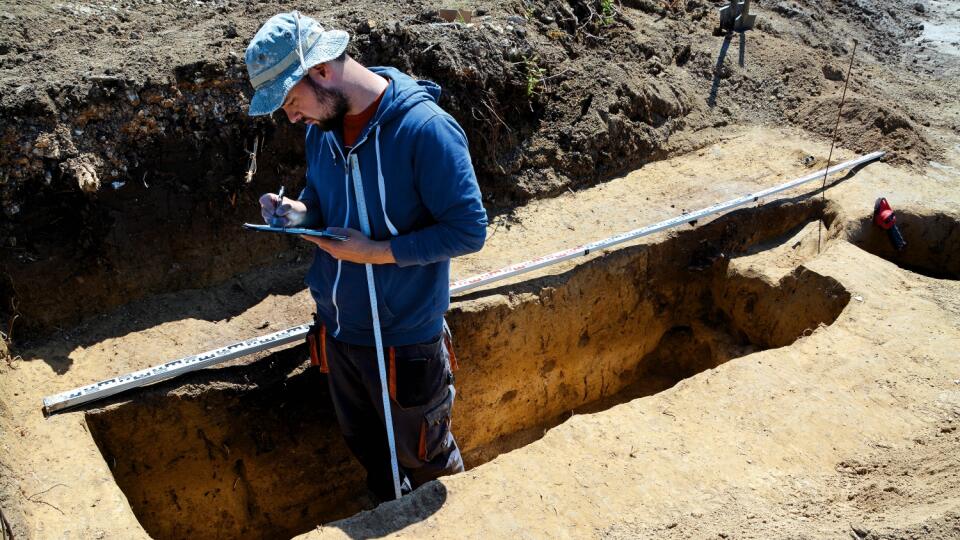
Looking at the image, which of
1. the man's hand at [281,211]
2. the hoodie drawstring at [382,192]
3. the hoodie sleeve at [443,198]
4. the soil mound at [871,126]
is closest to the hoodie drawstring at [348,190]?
the hoodie drawstring at [382,192]

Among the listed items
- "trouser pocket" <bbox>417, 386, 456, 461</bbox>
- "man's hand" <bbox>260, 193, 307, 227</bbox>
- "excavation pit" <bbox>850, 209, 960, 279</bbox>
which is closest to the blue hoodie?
"man's hand" <bbox>260, 193, 307, 227</bbox>

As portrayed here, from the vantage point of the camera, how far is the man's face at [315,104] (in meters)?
3.05

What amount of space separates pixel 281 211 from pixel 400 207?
55 centimetres

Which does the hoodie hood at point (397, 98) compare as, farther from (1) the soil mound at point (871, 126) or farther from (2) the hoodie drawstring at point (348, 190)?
(1) the soil mound at point (871, 126)

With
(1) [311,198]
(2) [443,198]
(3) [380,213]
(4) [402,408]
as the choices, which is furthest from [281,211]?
(4) [402,408]

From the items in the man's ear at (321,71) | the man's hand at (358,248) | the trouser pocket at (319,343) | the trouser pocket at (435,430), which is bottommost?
the trouser pocket at (435,430)

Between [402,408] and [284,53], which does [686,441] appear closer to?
[402,408]

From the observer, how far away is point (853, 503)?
3619mm

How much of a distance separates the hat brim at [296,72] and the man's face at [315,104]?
4cm

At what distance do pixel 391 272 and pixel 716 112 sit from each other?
5449 mm

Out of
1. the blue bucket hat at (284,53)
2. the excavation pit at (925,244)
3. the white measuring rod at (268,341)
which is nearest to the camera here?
the blue bucket hat at (284,53)

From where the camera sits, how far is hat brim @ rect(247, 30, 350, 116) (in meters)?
3.00

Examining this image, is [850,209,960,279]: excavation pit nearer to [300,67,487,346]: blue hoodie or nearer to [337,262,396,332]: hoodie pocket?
[300,67,487,346]: blue hoodie

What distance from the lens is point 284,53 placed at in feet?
9.85
